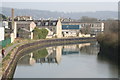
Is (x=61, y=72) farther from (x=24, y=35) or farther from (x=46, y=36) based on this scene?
(x=46, y=36)

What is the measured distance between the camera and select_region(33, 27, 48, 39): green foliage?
32.3 meters

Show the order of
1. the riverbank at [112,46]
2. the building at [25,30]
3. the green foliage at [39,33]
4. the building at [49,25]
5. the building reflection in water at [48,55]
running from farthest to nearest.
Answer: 1. the building at [49,25]
2. the green foliage at [39,33]
3. the building at [25,30]
4. the building reflection in water at [48,55]
5. the riverbank at [112,46]

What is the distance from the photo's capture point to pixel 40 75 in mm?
12680

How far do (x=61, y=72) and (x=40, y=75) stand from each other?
45.5 inches

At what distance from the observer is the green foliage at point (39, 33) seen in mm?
32281

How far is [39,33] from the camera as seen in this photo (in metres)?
32.9

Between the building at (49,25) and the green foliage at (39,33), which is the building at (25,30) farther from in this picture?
the building at (49,25)

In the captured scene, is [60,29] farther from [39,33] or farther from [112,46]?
[112,46]

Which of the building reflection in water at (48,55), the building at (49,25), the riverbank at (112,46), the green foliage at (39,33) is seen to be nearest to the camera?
the riverbank at (112,46)

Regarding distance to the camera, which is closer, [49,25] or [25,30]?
[25,30]

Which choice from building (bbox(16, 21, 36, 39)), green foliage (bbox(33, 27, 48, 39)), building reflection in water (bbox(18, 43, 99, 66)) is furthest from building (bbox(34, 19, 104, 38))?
building reflection in water (bbox(18, 43, 99, 66))

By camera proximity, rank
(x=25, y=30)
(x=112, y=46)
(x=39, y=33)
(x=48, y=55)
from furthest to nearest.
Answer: (x=39, y=33) → (x=25, y=30) → (x=48, y=55) → (x=112, y=46)

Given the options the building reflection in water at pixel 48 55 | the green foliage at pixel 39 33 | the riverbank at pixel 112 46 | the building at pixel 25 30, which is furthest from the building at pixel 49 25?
the riverbank at pixel 112 46

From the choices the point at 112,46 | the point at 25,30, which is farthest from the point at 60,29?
the point at 112,46
